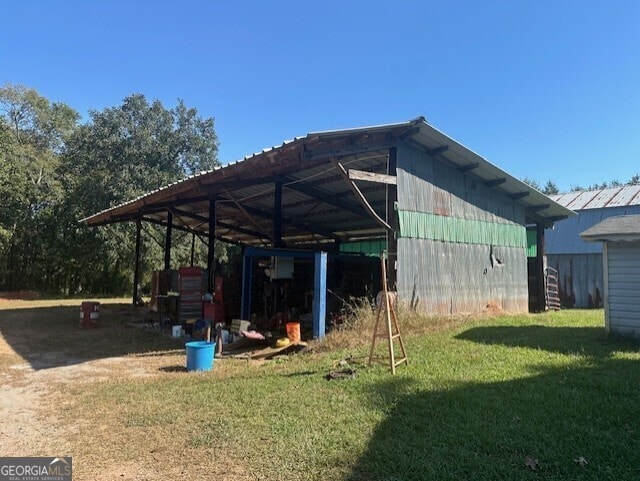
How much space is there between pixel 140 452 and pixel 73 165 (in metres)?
25.5

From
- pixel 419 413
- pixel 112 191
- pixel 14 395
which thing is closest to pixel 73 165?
pixel 112 191

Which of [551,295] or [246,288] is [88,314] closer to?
[246,288]

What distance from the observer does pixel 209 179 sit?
32.3ft

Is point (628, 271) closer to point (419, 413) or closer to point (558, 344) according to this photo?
point (558, 344)

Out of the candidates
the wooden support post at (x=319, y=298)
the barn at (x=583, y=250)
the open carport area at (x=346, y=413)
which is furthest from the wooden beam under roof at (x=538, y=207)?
the wooden support post at (x=319, y=298)

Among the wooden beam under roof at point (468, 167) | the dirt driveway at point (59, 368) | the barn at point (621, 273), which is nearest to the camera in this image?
the dirt driveway at point (59, 368)

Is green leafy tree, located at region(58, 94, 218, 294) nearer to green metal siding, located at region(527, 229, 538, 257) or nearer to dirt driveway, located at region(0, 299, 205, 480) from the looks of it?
dirt driveway, located at region(0, 299, 205, 480)

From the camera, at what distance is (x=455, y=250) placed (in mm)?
10461

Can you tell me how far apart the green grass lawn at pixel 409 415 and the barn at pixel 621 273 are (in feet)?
3.00

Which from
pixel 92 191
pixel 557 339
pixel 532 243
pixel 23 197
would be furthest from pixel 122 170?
pixel 557 339

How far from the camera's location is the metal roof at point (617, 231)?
23.5 feet

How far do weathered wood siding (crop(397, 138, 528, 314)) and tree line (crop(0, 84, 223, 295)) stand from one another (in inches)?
624

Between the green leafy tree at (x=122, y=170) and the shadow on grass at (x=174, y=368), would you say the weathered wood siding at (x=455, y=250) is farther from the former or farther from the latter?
the green leafy tree at (x=122, y=170)

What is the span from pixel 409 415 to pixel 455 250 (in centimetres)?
702
